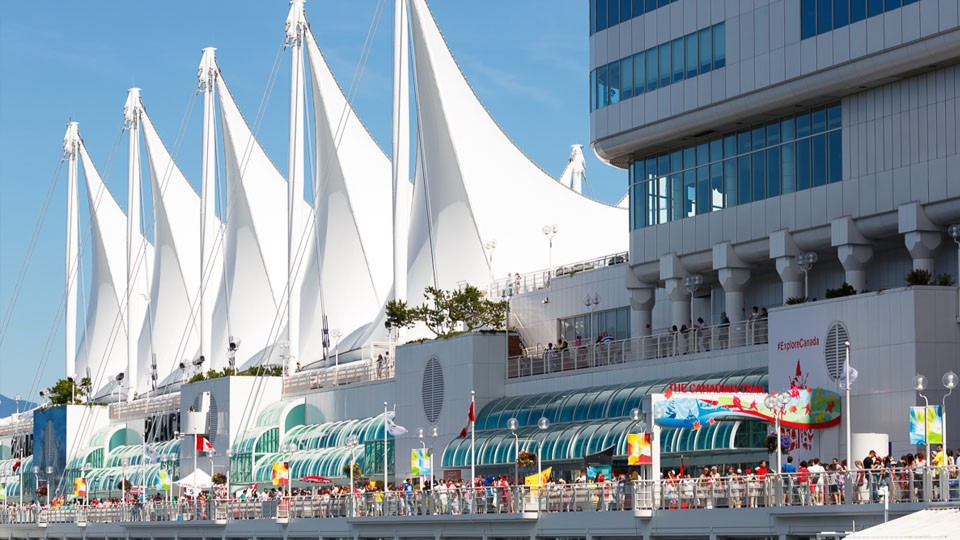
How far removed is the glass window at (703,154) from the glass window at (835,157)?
5635 millimetres

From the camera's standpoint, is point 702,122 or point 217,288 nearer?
point 702,122

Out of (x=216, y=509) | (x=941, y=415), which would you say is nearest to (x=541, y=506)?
(x=941, y=415)

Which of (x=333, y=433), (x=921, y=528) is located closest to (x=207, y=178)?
(x=333, y=433)

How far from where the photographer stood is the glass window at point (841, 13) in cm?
4772

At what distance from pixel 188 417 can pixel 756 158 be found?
120 ft

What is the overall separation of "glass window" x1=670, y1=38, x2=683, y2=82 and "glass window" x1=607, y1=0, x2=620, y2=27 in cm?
352

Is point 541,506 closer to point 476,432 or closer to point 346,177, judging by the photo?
point 476,432

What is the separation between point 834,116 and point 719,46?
4.64 m

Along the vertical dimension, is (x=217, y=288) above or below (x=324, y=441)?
above

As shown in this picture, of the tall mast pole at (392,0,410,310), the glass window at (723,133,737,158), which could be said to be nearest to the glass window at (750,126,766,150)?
the glass window at (723,133,737,158)

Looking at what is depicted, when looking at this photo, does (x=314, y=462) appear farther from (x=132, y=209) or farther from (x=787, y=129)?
(x=132, y=209)

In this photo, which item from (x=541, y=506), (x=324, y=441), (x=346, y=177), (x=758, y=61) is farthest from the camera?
(x=346, y=177)

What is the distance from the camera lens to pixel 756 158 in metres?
52.5

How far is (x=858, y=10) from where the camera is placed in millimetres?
47344
